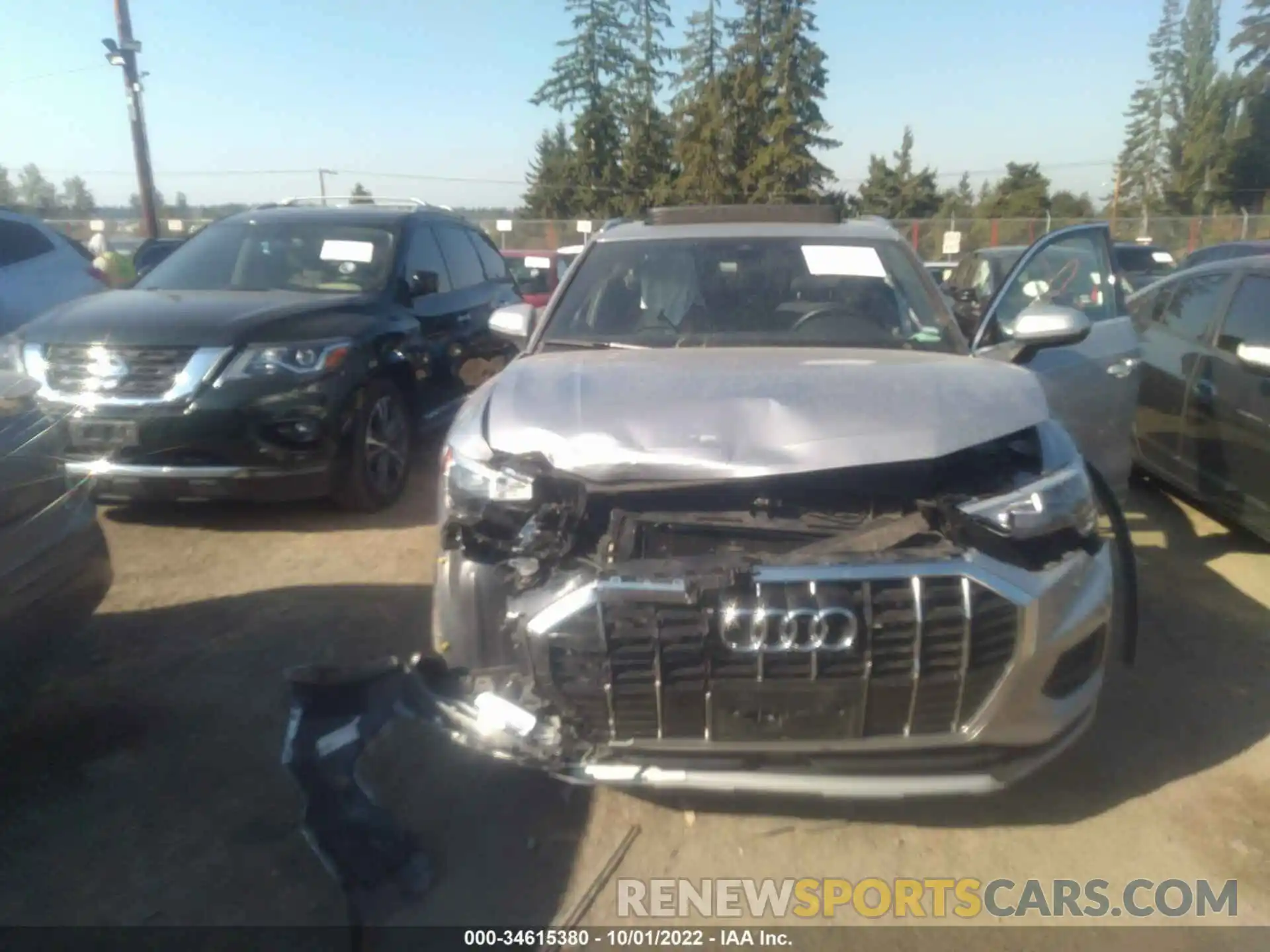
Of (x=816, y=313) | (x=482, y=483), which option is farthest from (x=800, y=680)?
(x=816, y=313)

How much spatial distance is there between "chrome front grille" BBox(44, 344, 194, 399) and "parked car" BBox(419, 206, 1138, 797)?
266 centimetres

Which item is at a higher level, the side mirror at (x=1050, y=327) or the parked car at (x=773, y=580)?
the side mirror at (x=1050, y=327)

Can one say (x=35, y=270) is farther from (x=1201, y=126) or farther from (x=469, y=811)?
(x=1201, y=126)

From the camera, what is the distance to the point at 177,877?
2.77m

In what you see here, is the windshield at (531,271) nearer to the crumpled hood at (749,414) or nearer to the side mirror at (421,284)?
the side mirror at (421,284)

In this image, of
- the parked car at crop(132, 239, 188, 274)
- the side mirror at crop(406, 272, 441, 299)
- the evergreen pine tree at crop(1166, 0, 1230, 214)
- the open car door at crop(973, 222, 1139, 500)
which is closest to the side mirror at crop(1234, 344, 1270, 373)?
the open car door at crop(973, 222, 1139, 500)

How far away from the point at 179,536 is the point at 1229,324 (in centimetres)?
594

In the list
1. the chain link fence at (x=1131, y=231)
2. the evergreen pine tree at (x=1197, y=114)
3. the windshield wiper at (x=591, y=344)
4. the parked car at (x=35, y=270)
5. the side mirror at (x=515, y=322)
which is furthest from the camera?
the evergreen pine tree at (x=1197, y=114)

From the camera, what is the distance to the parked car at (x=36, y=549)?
3.07 m

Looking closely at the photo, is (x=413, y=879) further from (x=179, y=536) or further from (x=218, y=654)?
(x=179, y=536)

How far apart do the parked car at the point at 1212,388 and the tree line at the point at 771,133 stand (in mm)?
37132

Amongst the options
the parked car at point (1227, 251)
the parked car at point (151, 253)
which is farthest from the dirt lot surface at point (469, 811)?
the parked car at point (1227, 251)

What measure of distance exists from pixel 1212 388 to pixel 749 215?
2.81 m

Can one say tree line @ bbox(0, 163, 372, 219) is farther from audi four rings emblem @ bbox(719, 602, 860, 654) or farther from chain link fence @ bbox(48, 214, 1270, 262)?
audi four rings emblem @ bbox(719, 602, 860, 654)
